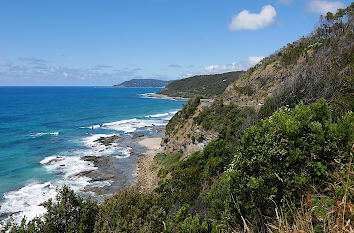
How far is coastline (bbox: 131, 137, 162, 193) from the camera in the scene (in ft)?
78.6

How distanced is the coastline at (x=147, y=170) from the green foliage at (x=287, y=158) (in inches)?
565

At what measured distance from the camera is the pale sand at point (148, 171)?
2395 centimetres

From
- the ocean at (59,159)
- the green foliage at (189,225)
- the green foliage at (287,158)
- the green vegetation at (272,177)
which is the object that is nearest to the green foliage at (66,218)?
the green vegetation at (272,177)

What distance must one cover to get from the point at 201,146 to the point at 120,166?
12138mm

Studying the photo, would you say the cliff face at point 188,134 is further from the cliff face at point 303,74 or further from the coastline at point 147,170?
the cliff face at point 303,74

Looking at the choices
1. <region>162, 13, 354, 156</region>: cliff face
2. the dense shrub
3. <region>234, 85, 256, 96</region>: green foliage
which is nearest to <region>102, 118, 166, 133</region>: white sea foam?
<region>162, 13, 354, 156</region>: cliff face

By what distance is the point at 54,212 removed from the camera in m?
7.94

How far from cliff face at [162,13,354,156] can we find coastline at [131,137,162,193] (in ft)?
10.2

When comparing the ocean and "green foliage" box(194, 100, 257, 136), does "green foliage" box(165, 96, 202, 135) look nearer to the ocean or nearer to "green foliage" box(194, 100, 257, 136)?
"green foliage" box(194, 100, 257, 136)

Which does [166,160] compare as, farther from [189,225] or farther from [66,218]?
[189,225]

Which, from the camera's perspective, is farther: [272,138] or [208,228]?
[208,228]

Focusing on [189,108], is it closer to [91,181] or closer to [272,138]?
[91,181]

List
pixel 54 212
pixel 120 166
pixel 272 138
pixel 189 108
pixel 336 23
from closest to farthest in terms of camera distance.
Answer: pixel 272 138, pixel 54 212, pixel 336 23, pixel 120 166, pixel 189 108

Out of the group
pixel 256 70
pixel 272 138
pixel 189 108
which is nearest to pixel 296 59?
pixel 256 70
